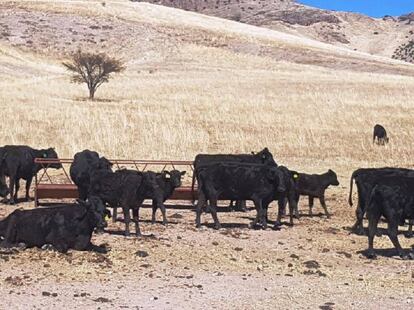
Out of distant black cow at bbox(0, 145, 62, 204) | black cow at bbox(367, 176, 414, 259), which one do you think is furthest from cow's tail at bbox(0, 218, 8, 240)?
black cow at bbox(367, 176, 414, 259)

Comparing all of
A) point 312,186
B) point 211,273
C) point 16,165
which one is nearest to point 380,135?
point 312,186

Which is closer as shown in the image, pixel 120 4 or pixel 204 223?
pixel 204 223

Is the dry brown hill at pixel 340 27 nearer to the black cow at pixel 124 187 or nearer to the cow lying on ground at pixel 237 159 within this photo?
the cow lying on ground at pixel 237 159

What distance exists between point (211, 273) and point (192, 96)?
32.0 metres

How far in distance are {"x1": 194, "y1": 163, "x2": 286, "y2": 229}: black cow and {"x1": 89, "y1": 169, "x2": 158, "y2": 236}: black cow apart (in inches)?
59.0

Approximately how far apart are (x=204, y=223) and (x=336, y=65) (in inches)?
2418

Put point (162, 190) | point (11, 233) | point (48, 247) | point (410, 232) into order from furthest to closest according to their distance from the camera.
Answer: point (162, 190) → point (410, 232) → point (11, 233) → point (48, 247)

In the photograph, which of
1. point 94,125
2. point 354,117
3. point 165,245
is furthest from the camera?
point 354,117

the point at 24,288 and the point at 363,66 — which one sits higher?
the point at 363,66

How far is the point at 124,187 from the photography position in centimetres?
1459

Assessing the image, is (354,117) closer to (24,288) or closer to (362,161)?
(362,161)

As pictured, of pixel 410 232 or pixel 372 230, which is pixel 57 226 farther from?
pixel 410 232

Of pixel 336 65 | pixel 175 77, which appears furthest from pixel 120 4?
pixel 175 77

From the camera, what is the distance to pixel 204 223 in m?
16.2
